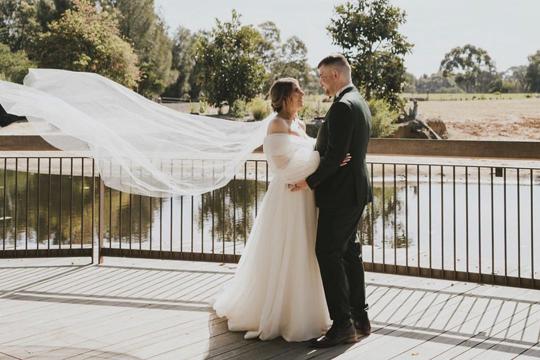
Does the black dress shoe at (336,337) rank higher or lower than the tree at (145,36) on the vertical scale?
lower

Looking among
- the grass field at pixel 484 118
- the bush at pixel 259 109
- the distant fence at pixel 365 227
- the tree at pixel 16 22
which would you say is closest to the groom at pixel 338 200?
the distant fence at pixel 365 227

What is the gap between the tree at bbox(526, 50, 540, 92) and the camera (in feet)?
254

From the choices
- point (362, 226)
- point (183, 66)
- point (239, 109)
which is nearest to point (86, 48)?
point (239, 109)

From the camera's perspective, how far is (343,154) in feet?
11.9

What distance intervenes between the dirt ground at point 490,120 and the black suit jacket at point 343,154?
2531cm

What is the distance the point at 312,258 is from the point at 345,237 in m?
0.28

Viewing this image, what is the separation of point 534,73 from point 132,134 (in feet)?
271

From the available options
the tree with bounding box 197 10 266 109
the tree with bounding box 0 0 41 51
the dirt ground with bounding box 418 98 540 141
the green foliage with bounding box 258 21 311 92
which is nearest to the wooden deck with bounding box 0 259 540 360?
the tree with bounding box 197 10 266 109

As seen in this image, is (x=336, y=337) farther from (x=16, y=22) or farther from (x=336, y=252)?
(x=16, y=22)

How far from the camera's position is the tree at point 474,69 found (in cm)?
8638

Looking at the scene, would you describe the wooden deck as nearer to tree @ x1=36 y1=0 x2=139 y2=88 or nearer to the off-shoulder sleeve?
the off-shoulder sleeve

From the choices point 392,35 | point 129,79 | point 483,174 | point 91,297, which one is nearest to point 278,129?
point 91,297

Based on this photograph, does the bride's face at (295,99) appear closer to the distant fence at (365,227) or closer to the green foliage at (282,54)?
the distant fence at (365,227)

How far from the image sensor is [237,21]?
2661 centimetres
